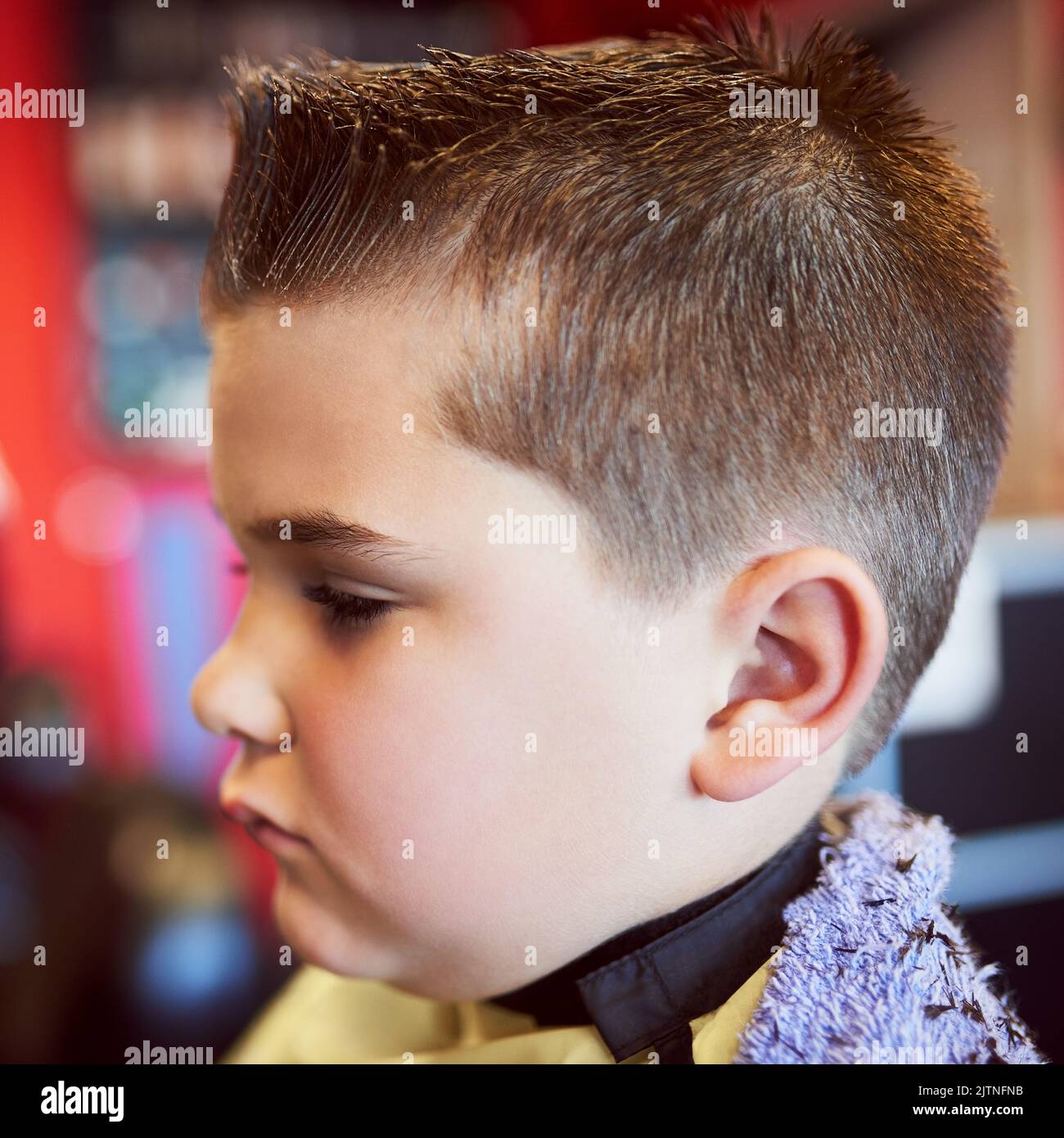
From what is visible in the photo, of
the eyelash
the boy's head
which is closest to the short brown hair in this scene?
the boy's head

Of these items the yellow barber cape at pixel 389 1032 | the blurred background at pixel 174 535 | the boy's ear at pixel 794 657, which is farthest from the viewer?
the blurred background at pixel 174 535

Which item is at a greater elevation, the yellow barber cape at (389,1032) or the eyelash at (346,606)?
the eyelash at (346,606)

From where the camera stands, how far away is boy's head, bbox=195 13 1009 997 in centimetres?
57

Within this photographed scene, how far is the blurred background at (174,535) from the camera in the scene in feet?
3.60

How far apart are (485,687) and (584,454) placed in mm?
139

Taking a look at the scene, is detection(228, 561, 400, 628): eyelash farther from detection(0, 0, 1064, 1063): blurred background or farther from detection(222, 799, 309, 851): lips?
detection(0, 0, 1064, 1063): blurred background

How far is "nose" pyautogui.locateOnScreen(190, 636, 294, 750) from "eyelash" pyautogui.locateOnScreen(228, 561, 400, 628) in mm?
56

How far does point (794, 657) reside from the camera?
0.58 m

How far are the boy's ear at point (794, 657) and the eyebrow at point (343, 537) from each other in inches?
7.0

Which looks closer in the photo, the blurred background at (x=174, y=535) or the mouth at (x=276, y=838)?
the mouth at (x=276, y=838)

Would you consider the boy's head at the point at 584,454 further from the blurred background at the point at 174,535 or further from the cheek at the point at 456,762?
the blurred background at the point at 174,535

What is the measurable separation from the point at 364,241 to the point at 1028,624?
0.91 metres

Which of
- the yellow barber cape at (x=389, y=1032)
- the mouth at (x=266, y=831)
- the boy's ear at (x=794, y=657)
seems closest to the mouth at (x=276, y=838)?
the mouth at (x=266, y=831)

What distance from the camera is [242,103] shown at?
657 mm
